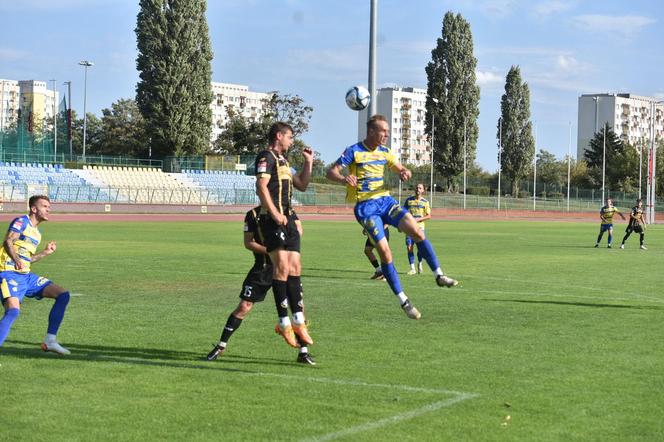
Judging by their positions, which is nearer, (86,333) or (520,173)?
(86,333)

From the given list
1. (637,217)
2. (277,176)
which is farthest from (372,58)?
(637,217)

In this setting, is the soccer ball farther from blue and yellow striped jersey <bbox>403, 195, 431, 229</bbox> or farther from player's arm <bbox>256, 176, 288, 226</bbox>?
blue and yellow striped jersey <bbox>403, 195, 431, 229</bbox>

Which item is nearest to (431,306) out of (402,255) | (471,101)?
(402,255)

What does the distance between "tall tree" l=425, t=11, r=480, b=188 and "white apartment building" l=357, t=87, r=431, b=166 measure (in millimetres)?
82894

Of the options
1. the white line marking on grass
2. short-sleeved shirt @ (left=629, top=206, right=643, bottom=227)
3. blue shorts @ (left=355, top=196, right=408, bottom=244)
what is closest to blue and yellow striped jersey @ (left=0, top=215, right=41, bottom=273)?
blue shorts @ (left=355, top=196, right=408, bottom=244)

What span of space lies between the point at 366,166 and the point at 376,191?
33 centimetres

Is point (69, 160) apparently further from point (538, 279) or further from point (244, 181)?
point (538, 279)

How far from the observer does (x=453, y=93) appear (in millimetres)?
97062

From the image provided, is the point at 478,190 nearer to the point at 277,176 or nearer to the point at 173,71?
the point at 173,71

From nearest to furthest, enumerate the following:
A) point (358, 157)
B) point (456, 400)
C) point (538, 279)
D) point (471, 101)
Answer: point (456, 400)
point (358, 157)
point (538, 279)
point (471, 101)

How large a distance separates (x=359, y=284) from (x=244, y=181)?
62.1m

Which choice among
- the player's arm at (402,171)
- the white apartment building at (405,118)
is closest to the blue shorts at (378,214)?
the player's arm at (402,171)

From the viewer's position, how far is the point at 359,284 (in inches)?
712

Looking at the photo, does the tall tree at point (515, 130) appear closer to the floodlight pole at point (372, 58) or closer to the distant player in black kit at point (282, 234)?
the floodlight pole at point (372, 58)
